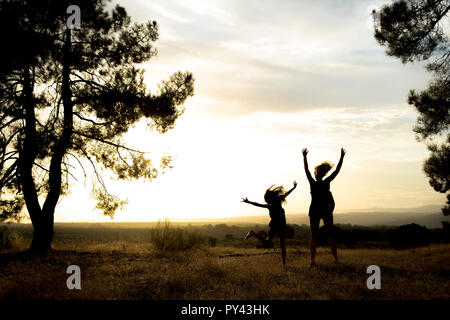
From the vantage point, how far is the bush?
13.4 meters

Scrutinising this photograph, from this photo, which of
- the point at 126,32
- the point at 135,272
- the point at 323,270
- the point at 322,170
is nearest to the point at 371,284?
the point at 323,270

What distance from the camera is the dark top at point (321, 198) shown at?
311 inches

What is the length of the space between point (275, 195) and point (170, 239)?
6.72 m

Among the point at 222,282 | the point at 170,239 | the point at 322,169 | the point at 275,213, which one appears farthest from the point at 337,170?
the point at 170,239

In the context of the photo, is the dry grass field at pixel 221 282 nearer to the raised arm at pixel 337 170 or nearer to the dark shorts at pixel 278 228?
the dark shorts at pixel 278 228

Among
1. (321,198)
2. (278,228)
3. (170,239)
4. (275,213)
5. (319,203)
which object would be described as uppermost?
(321,198)

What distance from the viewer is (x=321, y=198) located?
792cm

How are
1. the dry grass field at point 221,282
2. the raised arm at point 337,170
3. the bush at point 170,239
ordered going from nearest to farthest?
1. the dry grass field at point 221,282
2. the raised arm at point 337,170
3. the bush at point 170,239

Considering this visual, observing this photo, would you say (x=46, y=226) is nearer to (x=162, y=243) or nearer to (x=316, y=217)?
(x=162, y=243)

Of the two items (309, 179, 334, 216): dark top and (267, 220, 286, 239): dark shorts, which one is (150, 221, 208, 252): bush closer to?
(267, 220, 286, 239): dark shorts

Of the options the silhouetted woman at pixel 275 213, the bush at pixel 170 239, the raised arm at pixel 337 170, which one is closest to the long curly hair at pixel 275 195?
the silhouetted woman at pixel 275 213

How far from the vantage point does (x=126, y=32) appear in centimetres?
1360

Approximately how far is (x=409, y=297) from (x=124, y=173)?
11212 mm

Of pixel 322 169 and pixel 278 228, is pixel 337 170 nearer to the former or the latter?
pixel 322 169
